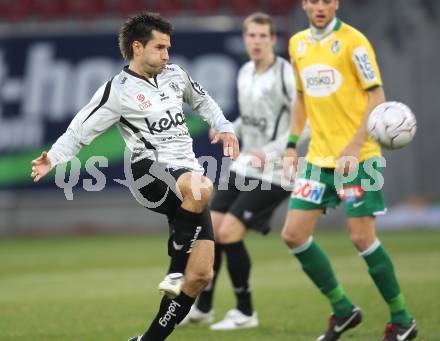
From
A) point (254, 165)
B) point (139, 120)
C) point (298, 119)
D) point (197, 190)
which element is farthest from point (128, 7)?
point (197, 190)

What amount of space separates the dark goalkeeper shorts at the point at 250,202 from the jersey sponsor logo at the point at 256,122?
473mm

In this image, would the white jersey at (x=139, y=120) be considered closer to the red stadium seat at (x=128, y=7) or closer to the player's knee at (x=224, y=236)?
the player's knee at (x=224, y=236)

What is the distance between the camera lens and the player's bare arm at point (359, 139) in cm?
702

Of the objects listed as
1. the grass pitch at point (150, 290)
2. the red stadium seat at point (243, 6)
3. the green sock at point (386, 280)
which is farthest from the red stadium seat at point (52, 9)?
the green sock at point (386, 280)

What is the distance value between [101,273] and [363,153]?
247 inches

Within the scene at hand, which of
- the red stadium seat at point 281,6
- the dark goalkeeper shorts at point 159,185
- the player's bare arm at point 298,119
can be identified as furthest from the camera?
the red stadium seat at point 281,6

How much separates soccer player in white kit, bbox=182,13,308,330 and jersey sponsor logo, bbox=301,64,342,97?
4.54 feet

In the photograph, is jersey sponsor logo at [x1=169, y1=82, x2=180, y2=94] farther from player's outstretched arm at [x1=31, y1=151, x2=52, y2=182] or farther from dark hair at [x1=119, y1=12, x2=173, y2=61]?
player's outstretched arm at [x1=31, y1=151, x2=52, y2=182]

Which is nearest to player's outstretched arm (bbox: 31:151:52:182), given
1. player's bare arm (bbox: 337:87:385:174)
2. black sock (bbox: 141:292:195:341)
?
black sock (bbox: 141:292:195:341)

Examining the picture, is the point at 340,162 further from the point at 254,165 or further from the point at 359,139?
the point at 254,165

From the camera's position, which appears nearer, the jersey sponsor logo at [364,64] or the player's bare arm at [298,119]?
the jersey sponsor logo at [364,64]

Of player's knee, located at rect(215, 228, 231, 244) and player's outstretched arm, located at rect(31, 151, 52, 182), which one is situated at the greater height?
player's outstretched arm, located at rect(31, 151, 52, 182)

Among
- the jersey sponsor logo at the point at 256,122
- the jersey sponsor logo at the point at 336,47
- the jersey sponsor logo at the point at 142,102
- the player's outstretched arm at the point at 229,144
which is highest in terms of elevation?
the jersey sponsor logo at the point at 336,47

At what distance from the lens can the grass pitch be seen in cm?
809
